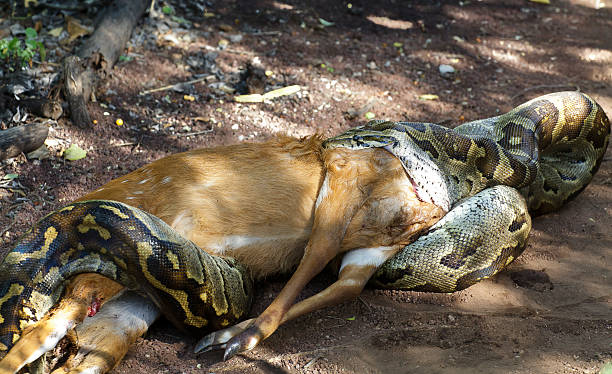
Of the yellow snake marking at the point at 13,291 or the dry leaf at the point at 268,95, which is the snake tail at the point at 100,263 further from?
the dry leaf at the point at 268,95

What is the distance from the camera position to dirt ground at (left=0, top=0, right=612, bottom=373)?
3.95 m

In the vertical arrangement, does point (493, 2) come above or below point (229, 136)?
above

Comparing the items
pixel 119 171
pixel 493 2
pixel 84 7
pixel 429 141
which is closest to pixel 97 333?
pixel 119 171

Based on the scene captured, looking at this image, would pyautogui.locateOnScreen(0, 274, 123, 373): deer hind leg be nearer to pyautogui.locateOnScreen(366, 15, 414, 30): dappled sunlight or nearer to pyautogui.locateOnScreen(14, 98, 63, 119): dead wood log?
pyautogui.locateOnScreen(14, 98, 63, 119): dead wood log

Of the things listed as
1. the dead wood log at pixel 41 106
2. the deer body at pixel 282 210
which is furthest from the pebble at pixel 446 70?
the dead wood log at pixel 41 106

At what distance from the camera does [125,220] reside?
12.1ft

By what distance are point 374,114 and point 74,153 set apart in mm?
3325

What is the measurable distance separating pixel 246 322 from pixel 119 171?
2.53 metres

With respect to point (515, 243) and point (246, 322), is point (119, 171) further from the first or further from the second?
point (515, 243)

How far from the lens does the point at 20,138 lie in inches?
220

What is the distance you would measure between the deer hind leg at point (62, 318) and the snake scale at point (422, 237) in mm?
77

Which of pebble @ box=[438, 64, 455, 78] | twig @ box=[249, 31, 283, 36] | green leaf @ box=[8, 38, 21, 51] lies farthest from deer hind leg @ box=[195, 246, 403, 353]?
twig @ box=[249, 31, 283, 36]

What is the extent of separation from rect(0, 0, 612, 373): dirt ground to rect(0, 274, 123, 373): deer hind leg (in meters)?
0.46

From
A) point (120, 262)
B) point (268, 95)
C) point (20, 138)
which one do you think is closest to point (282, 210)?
point (120, 262)
